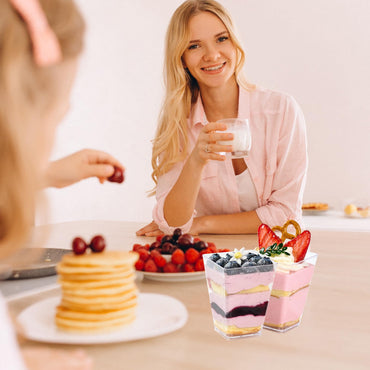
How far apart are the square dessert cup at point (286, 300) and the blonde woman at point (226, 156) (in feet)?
3.65

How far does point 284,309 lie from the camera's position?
865 millimetres

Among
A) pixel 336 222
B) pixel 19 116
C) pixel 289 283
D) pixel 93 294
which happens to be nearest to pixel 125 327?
pixel 93 294

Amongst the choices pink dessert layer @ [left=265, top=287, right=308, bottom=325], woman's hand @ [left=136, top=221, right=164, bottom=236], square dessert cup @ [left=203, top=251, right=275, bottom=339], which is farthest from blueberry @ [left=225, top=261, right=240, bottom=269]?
woman's hand @ [left=136, top=221, right=164, bottom=236]

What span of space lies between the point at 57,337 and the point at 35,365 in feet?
0.40

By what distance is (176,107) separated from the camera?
7.59ft

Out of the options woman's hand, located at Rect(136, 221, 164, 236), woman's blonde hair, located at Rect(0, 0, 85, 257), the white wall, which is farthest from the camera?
the white wall

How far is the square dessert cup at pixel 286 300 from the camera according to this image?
86 cm

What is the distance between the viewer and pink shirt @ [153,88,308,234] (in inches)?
83.9

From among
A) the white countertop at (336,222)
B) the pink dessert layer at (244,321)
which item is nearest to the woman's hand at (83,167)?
the pink dessert layer at (244,321)

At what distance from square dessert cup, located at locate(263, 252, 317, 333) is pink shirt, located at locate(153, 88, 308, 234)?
Result: 1.16m

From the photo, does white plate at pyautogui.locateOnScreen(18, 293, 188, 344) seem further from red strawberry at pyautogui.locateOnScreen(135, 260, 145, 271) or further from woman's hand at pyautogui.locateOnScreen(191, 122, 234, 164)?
woman's hand at pyautogui.locateOnScreen(191, 122, 234, 164)

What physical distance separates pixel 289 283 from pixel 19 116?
0.58m

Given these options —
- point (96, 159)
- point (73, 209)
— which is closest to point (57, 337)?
point (96, 159)

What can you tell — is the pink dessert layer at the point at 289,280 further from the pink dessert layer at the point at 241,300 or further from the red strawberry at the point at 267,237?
the red strawberry at the point at 267,237
